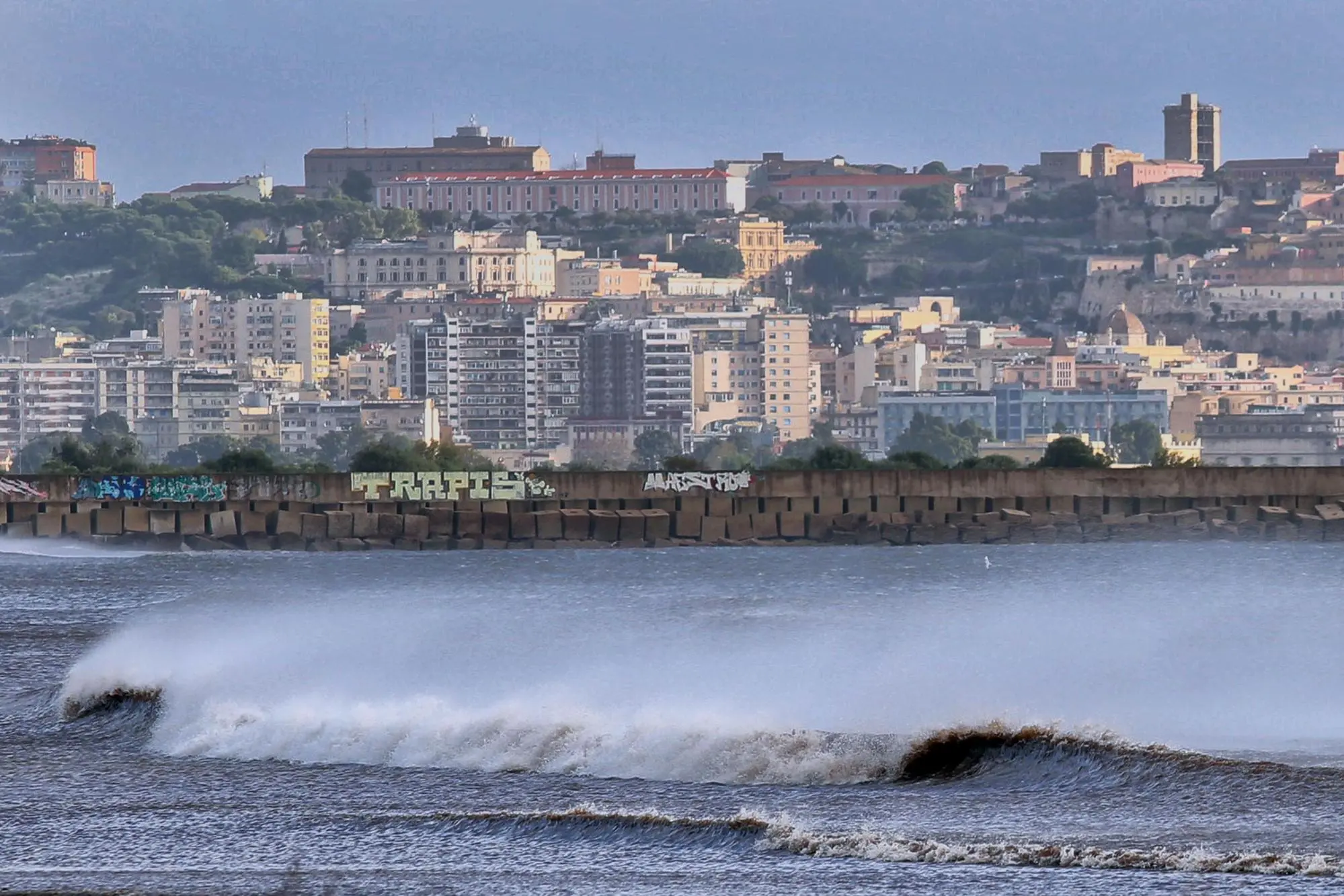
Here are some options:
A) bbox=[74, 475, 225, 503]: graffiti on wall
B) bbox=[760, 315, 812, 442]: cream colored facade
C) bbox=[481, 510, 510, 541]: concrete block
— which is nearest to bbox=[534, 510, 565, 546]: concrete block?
bbox=[481, 510, 510, 541]: concrete block

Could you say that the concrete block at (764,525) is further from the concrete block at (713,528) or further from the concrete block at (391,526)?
the concrete block at (391,526)

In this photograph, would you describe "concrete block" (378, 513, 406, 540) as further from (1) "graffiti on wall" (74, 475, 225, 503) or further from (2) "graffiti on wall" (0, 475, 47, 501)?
(2) "graffiti on wall" (0, 475, 47, 501)

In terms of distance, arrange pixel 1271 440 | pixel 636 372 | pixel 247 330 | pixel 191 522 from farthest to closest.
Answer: pixel 247 330 → pixel 636 372 → pixel 1271 440 → pixel 191 522

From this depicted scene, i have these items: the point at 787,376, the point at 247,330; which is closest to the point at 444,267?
the point at 247,330

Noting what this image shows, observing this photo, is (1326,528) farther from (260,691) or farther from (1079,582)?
(260,691)

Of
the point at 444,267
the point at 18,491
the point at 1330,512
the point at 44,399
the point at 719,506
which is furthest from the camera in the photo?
the point at 444,267

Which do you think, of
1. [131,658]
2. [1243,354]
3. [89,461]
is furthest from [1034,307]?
[131,658]

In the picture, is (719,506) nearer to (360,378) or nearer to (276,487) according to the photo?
(276,487)
